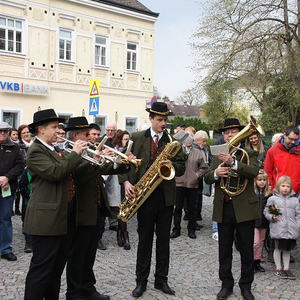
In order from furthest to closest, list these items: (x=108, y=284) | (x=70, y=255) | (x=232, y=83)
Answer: (x=232, y=83) < (x=108, y=284) < (x=70, y=255)

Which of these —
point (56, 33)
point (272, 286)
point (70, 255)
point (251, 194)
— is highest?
point (56, 33)

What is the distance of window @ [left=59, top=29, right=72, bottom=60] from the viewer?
2216 centimetres

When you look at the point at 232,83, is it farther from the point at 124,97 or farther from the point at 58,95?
the point at 58,95

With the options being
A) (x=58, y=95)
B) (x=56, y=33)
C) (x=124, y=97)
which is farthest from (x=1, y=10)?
(x=124, y=97)

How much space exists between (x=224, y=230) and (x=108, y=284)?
167 cm

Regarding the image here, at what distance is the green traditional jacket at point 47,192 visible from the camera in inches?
150

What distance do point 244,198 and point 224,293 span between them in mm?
1158

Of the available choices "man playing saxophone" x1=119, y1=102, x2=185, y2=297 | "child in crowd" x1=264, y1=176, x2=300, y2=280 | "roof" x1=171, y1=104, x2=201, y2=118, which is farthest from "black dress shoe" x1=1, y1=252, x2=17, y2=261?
"roof" x1=171, y1=104, x2=201, y2=118

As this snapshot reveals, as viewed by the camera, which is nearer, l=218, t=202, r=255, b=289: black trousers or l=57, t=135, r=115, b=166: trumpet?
l=57, t=135, r=115, b=166: trumpet

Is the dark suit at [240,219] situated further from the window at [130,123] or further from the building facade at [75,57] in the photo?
the window at [130,123]

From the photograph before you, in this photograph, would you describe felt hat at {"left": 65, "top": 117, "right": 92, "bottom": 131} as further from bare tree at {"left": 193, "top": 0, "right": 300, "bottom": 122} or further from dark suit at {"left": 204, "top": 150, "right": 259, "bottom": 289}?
bare tree at {"left": 193, "top": 0, "right": 300, "bottom": 122}

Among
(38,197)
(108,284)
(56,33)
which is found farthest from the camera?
(56,33)

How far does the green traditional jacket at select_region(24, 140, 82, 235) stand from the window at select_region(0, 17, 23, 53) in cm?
1804

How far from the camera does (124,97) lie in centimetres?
2486
